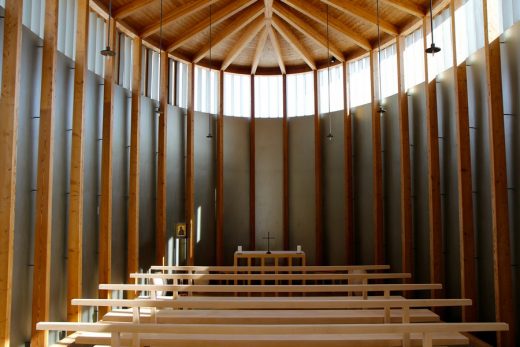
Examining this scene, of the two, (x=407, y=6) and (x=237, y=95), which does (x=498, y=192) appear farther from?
(x=237, y=95)

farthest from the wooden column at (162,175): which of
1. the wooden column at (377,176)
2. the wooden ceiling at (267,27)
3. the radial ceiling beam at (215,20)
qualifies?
the wooden column at (377,176)

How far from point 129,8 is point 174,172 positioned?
3.86m

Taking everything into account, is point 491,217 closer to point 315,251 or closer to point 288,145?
point 315,251

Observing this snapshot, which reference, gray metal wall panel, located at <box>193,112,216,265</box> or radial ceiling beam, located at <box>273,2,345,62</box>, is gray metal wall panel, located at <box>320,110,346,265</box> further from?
gray metal wall panel, located at <box>193,112,216,265</box>

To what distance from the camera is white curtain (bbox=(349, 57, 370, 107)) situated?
1096 cm

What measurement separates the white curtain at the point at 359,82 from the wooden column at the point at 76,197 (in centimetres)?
650

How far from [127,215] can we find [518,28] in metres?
7.66

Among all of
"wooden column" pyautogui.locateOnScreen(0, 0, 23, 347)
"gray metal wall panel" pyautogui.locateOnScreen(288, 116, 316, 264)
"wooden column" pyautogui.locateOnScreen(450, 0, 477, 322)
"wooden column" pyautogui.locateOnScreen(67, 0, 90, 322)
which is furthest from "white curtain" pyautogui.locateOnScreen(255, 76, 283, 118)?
"wooden column" pyautogui.locateOnScreen(0, 0, 23, 347)

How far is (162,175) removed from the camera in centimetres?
1009

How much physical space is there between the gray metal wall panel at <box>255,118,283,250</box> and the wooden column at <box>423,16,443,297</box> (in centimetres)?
442

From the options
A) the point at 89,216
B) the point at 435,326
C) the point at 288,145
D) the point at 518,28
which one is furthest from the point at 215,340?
the point at 288,145

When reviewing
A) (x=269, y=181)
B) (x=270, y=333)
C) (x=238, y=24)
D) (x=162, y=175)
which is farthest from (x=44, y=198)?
(x=269, y=181)

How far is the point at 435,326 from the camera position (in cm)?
337

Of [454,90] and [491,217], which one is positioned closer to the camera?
[491,217]
